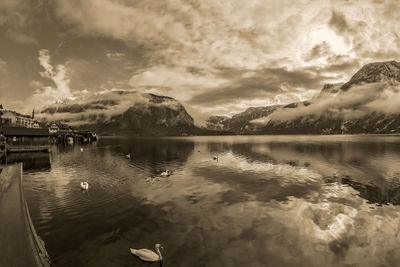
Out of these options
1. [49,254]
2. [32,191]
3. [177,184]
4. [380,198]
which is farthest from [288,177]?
[32,191]

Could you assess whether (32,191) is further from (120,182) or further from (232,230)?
(232,230)

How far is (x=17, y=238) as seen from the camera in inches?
540

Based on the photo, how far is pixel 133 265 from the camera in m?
14.1

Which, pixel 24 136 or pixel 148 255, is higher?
pixel 24 136

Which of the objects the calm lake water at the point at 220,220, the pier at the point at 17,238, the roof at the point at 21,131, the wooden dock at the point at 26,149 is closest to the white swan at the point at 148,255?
the calm lake water at the point at 220,220

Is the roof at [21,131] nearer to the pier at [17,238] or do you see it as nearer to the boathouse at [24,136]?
the boathouse at [24,136]

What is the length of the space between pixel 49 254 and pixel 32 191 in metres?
20.1

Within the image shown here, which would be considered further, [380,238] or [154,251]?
[380,238]

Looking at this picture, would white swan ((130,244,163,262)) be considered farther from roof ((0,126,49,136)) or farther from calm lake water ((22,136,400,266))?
roof ((0,126,49,136))

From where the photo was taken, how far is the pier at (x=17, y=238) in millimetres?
11633

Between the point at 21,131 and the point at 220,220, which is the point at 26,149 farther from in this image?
the point at 220,220

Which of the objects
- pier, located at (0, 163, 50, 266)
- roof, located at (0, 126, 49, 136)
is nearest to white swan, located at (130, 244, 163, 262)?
pier, located at (0, 163, 50, 266)

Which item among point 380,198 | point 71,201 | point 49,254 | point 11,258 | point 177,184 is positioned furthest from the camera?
point 177,184

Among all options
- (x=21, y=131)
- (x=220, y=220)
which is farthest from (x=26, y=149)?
(x=220, y=220)
